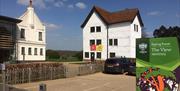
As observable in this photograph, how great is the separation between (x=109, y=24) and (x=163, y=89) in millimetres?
42718

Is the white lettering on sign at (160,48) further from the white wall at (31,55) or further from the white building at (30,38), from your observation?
the white wall at (31,55)

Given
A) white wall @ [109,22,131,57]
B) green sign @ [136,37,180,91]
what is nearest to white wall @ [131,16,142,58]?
white wall @ [109,22,131,57]

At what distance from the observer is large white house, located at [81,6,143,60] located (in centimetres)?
4672

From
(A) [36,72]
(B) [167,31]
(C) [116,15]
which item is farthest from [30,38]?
(B) [167,31]

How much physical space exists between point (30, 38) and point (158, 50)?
123ft

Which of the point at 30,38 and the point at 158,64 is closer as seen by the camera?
the point at 158,64

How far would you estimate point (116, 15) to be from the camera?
170ft

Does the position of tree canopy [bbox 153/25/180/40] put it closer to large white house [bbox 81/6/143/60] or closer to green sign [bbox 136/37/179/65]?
large white house [bbox 81/6/143/60]

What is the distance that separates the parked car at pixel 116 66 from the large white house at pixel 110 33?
18.7 m

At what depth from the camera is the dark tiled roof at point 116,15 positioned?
4776cm

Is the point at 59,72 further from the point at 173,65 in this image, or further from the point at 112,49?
the point at 112,49

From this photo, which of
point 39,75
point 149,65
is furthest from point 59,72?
point 149,65

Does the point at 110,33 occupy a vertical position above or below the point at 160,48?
above

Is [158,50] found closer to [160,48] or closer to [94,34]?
[160,48]
